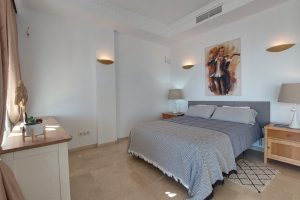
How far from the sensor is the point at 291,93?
7.99 ft

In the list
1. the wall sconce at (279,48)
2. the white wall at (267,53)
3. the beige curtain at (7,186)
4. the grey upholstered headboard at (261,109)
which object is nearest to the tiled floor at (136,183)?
the grey upholstered headboard at (261,109)

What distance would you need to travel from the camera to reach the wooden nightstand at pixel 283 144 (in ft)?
7.82

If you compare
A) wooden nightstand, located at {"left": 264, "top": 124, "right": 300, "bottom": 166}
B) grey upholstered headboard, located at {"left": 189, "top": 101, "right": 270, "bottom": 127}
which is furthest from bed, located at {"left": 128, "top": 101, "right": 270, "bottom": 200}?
wooden nightstand, located at {"left": 264, "top": 124, "right": 300, "bottom": 166}

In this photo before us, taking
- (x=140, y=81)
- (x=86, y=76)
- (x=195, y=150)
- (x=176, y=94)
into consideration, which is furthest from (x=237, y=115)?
(x=86, y=76)

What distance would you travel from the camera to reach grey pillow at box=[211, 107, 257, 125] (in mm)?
2955

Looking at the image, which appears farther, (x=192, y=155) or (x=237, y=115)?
(x=237, y=115)

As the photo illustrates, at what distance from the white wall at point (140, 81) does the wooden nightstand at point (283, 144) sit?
9.51 feet

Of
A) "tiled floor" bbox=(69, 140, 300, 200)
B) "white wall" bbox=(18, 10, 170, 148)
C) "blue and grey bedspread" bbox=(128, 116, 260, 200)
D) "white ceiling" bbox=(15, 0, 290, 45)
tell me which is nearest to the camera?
"blue and grey bedspread" bbox=(128, 116, 260, 200)

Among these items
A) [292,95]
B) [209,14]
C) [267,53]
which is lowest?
[292,95]

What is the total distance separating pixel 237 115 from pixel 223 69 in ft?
3.88

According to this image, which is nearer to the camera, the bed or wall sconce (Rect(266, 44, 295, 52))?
the bed

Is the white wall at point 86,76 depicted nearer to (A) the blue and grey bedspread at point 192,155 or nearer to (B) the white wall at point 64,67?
(B) the white wall at point 64,67

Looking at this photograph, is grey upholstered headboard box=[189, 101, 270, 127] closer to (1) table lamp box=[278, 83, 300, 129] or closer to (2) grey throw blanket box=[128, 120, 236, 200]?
(1) table lamp box=[278, 83, 300, 129]

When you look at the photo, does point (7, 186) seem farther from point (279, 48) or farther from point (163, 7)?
point (279, 48)
